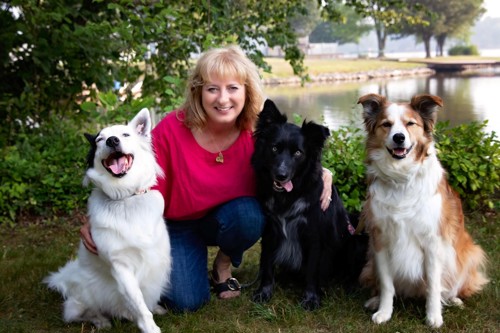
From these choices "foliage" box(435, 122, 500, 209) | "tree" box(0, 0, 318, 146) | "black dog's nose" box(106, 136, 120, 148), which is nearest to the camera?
"black dog's nose" box(106, 136, 120, 148)

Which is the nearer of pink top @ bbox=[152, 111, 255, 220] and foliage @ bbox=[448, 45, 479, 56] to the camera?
pink top @ bbox=[152, 111, 255, 220]

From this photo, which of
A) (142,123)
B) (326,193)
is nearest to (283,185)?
(326,193)

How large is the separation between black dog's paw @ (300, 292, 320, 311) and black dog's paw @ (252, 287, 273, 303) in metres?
0.22

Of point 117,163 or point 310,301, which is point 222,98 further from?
point 310,301

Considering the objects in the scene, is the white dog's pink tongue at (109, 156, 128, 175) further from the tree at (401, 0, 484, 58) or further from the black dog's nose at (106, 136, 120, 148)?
the tree at (401, 0, 484, 58)

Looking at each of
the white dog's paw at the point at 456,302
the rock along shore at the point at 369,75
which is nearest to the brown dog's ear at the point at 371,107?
the white dog's paw at the point at 456,302

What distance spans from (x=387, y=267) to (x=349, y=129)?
8.33ft

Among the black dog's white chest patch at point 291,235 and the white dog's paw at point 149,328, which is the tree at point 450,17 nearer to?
the black dog's white chest patch at point 291,235

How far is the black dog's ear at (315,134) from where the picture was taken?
2.89 meters

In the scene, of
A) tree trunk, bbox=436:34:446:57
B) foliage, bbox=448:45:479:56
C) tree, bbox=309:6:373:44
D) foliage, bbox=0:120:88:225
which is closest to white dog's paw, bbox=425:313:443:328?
foliage, bbox=0:120:88:225

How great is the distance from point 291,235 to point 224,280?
0.67 meters

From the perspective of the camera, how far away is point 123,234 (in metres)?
2.60

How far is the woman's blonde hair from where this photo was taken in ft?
9.86

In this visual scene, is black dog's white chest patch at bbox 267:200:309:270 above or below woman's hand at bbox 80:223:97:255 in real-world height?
Answer: below
